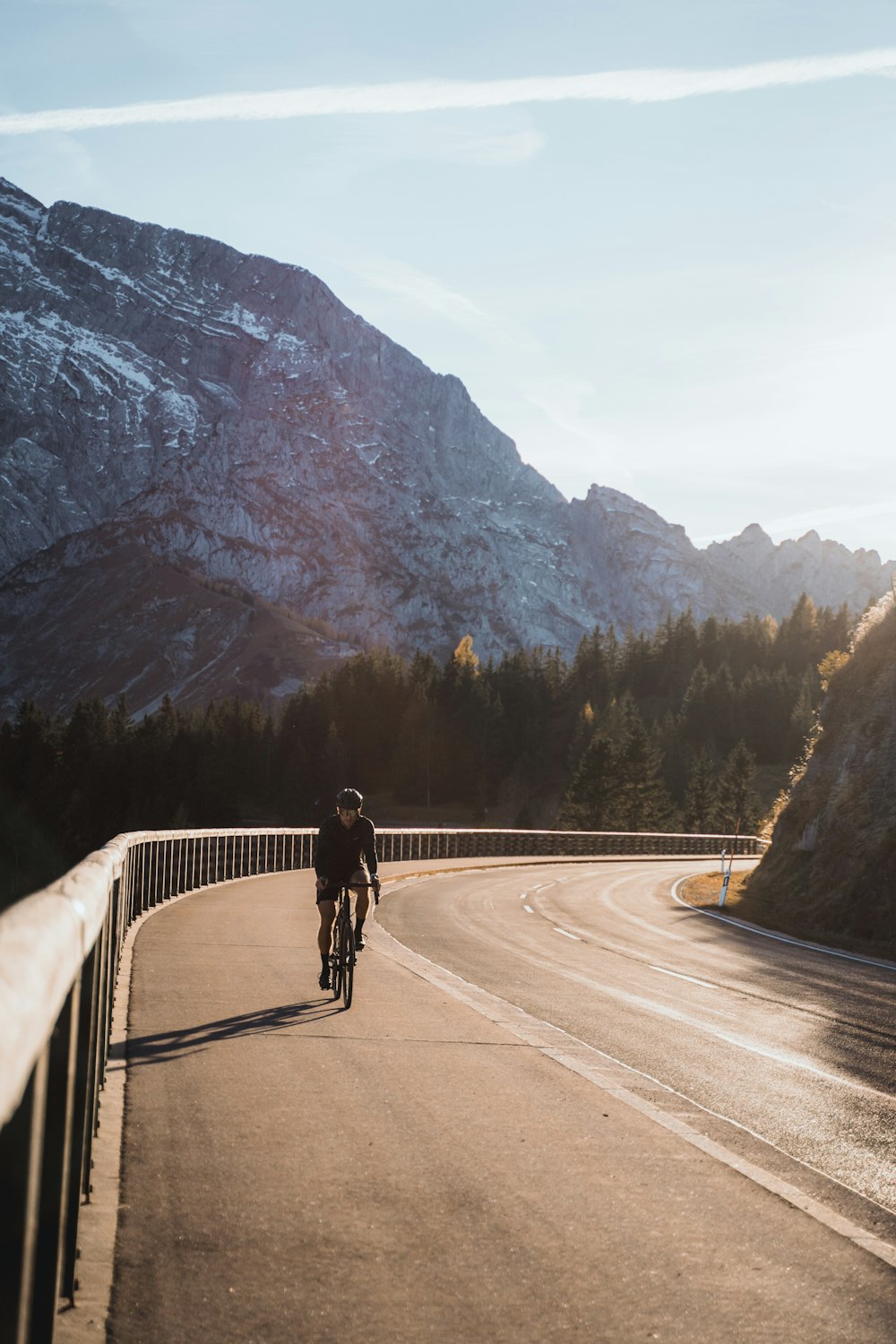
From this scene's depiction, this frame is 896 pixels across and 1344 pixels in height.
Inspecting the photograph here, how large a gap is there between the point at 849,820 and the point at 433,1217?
25756 mm

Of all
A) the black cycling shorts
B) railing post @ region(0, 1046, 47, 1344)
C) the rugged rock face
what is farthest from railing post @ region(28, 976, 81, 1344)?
the rugged rock face

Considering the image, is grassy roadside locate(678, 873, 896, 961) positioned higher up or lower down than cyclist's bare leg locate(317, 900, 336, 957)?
lower down

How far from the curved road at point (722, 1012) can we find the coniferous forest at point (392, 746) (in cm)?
10197

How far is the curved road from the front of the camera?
24.8 feet

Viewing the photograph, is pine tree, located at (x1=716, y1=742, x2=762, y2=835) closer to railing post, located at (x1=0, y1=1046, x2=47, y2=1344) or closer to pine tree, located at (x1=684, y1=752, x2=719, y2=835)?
A: pine tree, located at (x1=684, y1=752, x2=719, y2=835)

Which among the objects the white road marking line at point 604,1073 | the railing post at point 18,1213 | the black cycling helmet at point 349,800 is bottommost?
the white road marking line at point 604,1073

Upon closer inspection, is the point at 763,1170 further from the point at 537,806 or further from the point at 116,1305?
the point at 537,806

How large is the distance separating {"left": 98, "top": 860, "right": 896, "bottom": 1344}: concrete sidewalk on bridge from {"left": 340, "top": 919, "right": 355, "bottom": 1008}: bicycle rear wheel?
6.50 feet

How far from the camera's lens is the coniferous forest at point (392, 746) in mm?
138250

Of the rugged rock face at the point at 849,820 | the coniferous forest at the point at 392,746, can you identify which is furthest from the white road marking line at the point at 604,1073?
the coniferous forest at the point at 392,746

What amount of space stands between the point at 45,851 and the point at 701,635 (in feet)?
317

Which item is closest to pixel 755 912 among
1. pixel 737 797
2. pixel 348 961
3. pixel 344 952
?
pixel 344 952

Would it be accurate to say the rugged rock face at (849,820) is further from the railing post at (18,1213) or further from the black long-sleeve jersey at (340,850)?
the railing post at (18,1213)

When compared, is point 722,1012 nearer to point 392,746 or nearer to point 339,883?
point 339,883
